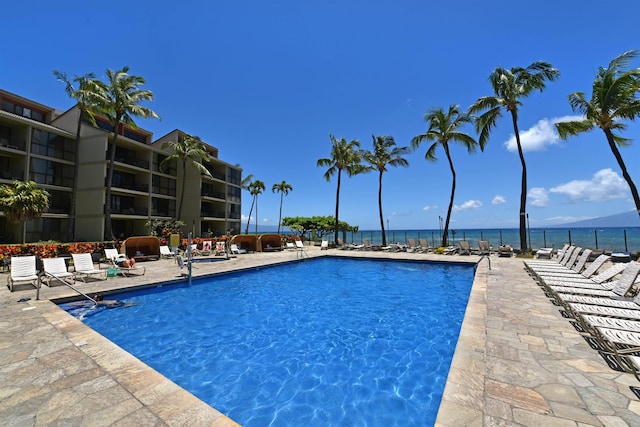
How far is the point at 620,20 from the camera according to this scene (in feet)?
32.1

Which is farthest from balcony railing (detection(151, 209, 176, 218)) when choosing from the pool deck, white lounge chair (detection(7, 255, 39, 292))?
the pool deck

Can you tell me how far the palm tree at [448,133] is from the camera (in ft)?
63.3

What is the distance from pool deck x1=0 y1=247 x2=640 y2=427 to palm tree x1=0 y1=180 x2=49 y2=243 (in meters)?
9.99

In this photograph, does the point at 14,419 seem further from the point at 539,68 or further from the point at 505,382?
the point at 539,68

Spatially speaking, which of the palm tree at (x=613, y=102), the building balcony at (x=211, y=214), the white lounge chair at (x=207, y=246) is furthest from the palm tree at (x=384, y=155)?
the building balcony at (x=211, y=214)

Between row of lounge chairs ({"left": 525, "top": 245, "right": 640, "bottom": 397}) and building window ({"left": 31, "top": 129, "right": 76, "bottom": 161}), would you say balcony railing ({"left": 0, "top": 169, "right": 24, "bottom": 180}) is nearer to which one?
building window ({"left": 31, "top": 129, "right": 76, "bottom": 161})

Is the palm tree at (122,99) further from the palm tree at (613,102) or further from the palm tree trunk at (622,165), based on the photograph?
the palm tree trunk at (622,165)

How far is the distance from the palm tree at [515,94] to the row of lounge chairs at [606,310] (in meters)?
10.3

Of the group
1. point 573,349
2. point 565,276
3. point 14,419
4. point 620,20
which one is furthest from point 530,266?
point 14,419

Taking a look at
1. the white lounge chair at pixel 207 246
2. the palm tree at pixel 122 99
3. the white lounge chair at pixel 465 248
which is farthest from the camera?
the palm tree at pixel 122 99

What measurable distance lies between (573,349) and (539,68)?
1820 cm

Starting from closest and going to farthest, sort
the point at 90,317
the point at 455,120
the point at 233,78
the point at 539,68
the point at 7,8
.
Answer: the point at 90,317
the point at 7,8
the point at 539,68
the point at 233,78
the point at 455,120

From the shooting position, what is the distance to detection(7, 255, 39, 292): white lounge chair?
7.44 meters

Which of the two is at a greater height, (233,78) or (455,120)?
(233,78)
